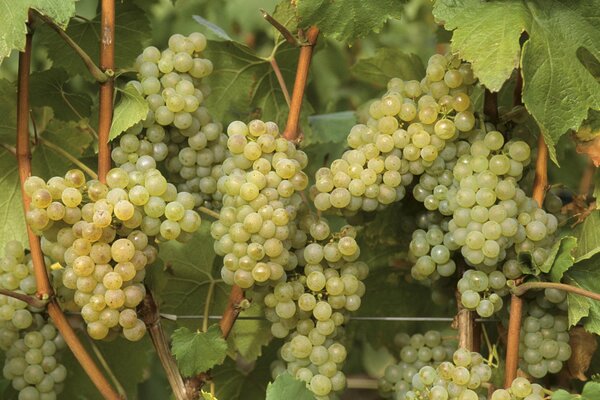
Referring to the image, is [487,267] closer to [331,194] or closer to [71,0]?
[331,194]

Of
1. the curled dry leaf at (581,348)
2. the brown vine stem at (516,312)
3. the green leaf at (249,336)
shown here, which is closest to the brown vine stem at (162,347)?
the green leaf at (249,336)

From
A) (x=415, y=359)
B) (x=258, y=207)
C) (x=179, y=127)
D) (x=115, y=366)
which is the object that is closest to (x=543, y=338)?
(x=415, y=359)

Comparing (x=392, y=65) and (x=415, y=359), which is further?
(x=392, y=65)

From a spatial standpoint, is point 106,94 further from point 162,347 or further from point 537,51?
point 537,51

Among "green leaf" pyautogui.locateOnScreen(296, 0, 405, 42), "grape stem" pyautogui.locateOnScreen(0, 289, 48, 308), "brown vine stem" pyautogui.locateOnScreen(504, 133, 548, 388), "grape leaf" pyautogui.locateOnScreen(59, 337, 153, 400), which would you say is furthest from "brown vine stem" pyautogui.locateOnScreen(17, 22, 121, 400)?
"brown vine stem" pyautogui.locateOnScreen(504, 133, 548, 388)

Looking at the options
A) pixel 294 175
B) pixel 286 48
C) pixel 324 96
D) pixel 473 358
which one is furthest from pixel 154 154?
pixel 324 96

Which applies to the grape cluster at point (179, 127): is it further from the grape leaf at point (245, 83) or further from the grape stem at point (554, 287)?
the grape stem at point (554, 287)

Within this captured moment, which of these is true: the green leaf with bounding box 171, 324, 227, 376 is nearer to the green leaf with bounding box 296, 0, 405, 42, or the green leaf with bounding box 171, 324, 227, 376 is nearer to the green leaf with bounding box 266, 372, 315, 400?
the green leaf with bounding box 266, 372, 315, 400
